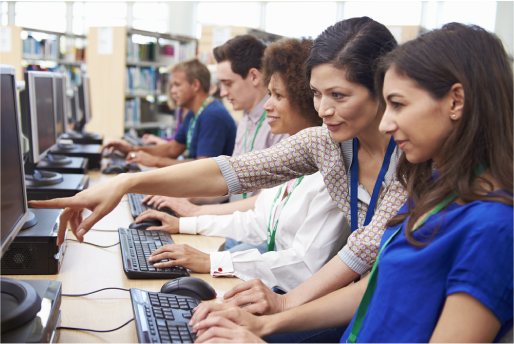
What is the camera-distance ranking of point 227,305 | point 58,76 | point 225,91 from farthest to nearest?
point 225,91
point 58,76
point 227,305

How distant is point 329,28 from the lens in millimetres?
1254

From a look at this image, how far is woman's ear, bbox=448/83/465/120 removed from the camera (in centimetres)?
77

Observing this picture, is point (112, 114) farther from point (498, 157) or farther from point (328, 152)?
point (498, 157)

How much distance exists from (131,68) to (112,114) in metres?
0.62

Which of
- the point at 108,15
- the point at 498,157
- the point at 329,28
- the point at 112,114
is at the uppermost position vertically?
the point at 108,15

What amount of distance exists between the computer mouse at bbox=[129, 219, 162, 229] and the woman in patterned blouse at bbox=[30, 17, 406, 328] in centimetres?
43

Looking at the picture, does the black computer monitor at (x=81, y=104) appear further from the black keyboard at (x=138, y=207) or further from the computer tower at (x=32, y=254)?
the computer tower at (x=32, y=254)

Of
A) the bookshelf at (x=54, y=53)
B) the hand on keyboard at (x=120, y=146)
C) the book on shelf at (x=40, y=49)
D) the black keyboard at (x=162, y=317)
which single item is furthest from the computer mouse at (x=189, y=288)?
the book on shelf at (x=40, y=49)

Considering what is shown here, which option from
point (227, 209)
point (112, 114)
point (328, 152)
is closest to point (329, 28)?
point (328, 152)

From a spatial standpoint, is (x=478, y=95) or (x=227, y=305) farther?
(x=227, y=305)

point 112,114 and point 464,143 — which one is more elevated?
point 464,143

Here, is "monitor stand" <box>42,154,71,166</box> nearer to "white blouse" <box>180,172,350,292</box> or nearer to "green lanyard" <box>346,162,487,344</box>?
"white blouse" <box>180,172,350,292</box>

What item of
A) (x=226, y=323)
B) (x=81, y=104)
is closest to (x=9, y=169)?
(x=226, y=323)

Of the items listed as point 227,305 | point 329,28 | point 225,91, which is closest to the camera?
point 227,305
